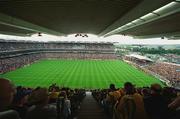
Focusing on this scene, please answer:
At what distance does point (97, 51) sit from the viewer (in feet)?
282

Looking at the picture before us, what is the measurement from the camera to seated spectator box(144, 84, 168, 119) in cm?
348

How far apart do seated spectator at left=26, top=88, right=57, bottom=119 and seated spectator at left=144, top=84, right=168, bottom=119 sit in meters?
1.53

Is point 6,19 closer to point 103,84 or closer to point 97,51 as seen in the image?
point 103,84

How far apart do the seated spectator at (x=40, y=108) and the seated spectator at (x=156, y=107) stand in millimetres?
1531

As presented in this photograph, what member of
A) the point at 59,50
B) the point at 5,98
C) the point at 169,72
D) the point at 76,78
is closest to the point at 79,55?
the point at 59,50

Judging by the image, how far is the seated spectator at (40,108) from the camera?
2938 mm

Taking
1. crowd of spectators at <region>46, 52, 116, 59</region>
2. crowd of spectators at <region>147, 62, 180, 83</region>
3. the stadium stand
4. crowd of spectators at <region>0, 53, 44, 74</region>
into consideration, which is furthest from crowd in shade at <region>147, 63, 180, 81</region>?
the stadium stand

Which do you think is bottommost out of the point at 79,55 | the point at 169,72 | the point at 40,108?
the point at 169,72

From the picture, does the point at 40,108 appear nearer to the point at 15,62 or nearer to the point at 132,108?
the point at 132,108

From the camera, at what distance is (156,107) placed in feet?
11.7

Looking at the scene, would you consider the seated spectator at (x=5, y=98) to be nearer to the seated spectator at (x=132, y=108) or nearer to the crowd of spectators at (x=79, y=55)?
the seated spectator at (x=132, y=108)

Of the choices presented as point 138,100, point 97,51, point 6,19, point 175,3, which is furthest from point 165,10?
point 97,51

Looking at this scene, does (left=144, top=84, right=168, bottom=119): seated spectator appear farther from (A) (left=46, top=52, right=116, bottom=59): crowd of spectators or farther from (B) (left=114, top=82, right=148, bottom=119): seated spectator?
(A) (left=46, top=52, right=116, bottom=59): crowd of spectators

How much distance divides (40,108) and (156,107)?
1.82 metres
